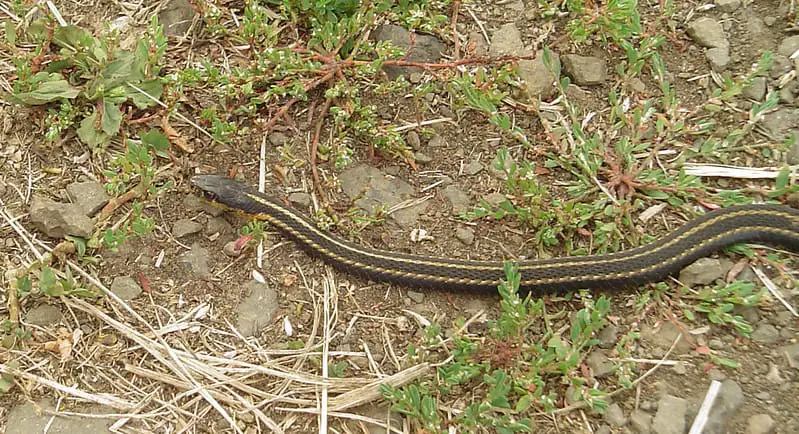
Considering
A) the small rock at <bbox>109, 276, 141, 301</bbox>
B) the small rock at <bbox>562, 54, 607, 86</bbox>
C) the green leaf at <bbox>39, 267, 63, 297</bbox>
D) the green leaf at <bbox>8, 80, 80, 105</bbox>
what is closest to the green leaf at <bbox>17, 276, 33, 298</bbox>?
the green leaf at <bbox>39, 267, 63, 297</bbox>

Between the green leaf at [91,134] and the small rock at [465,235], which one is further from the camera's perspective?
the green leaf at [91,134]

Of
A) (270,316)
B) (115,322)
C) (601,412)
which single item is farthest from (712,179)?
(115,322)

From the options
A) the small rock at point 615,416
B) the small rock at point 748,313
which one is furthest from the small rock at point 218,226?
the small rock at point 748,313

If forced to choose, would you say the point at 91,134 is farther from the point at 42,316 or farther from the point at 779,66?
the point at 779,66

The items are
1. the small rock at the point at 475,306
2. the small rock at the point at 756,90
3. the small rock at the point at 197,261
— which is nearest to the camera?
the small rock at the point at 475,306

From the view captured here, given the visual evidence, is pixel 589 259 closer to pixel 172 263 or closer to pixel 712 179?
pixel 712 179

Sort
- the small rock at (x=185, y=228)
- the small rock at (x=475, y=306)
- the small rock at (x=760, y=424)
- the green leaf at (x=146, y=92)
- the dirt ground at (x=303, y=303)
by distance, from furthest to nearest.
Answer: the green leaf at (x=146, y=92) → the small rock at (x=185, y=228) → the small rock at (x=475, y=306) → the dirt ground at (x=303, y=303) → the small rock at (x=760, y=424)

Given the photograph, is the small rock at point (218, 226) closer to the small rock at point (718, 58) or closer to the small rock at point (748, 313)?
the small rock at point (748, 313)
